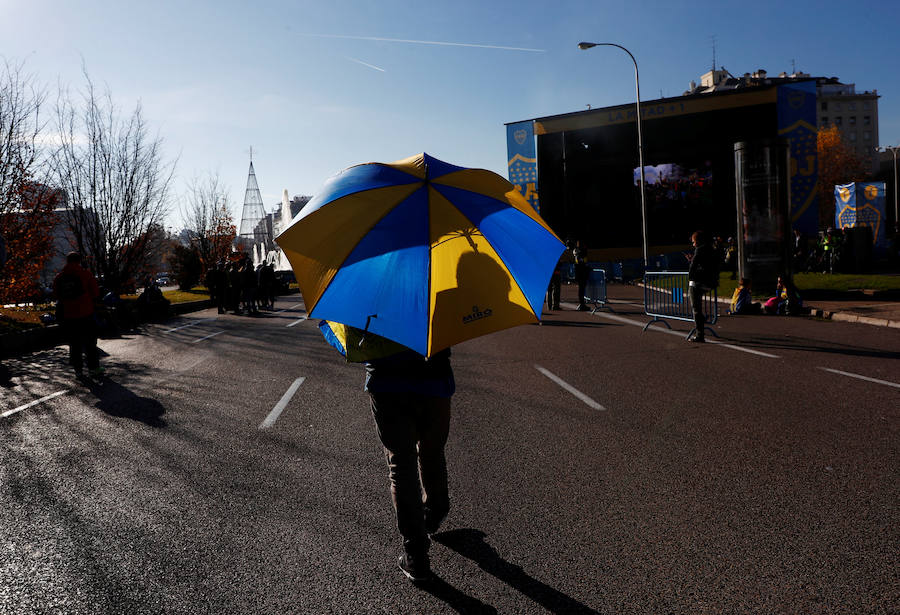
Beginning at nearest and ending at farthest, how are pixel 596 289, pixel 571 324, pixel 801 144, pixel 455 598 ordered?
pixel 455 598 < pixel 571 324 < pixel 596 289 < pixel 801 144

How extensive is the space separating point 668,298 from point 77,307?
11.4 meters

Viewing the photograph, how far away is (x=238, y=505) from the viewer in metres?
4.41

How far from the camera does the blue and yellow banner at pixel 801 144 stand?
36500mm

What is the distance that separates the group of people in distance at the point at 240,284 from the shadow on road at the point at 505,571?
20.7 metres

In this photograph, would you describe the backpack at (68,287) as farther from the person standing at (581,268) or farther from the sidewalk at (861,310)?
the sidewalk at (861,310)

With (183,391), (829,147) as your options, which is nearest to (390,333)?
(183,391)

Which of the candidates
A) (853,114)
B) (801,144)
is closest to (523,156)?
(801,144)

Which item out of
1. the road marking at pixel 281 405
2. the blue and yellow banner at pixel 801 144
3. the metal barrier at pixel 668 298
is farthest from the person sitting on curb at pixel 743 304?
the blue and yellow banner at pixel 801 144

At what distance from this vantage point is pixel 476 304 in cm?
276

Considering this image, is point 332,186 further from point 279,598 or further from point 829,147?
point 829,147

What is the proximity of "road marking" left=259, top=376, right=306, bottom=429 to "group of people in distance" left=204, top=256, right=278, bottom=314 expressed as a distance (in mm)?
14894

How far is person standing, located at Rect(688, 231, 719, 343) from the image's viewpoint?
11.3 m

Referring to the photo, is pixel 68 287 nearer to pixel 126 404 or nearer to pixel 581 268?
pixel 126 404

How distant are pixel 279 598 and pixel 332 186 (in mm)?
1998
